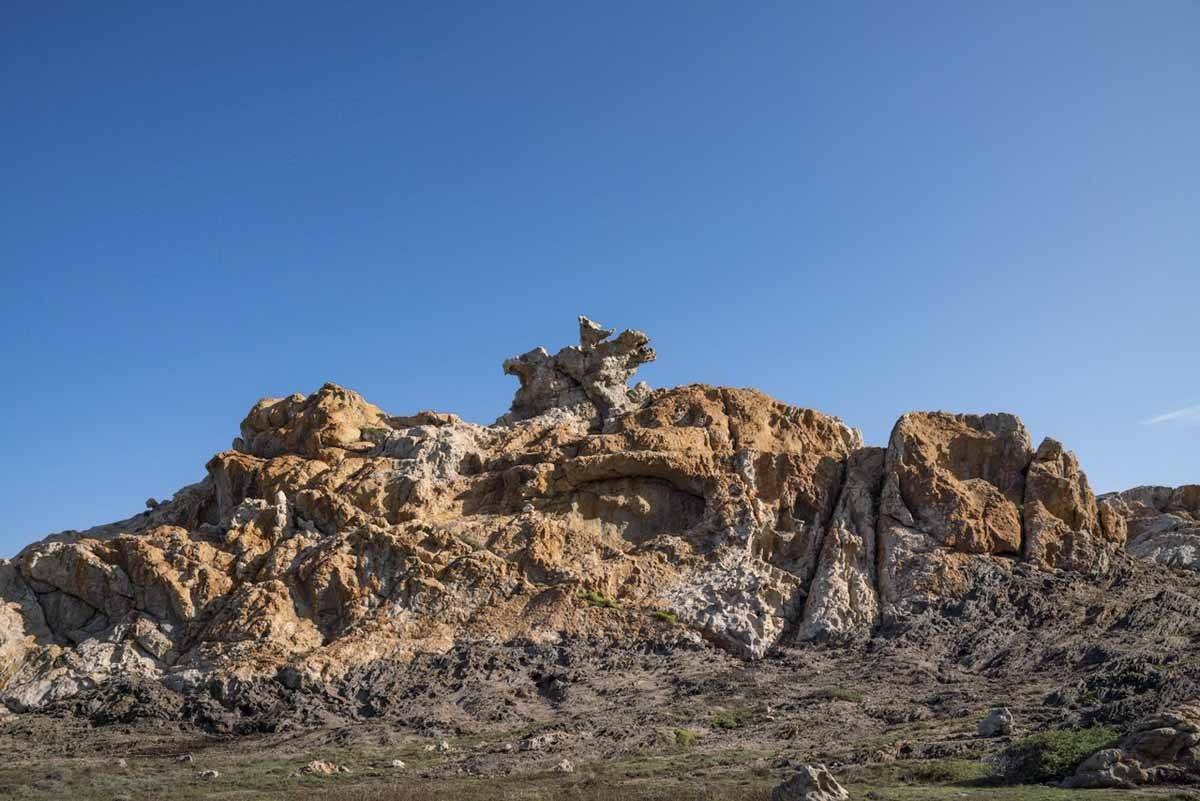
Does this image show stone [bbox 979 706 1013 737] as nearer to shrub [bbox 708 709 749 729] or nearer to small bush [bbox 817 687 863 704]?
small bush [bbox 817 687 863 704]

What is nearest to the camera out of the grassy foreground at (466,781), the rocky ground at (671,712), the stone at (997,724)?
the grassy foreground at (466,781)

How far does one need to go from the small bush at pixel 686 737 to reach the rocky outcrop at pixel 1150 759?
30.2 feet

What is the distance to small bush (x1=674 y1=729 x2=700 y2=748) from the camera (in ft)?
85.4

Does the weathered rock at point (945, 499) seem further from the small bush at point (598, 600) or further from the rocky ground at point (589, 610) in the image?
the small bush at point (598, 600)

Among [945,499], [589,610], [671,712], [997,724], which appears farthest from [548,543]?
[997,724]

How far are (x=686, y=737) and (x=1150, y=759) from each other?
1052cm

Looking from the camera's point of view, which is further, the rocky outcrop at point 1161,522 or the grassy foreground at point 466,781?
the rocky outcrop at point 1161,522

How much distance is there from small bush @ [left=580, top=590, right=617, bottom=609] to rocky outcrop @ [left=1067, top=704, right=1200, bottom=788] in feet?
55.0

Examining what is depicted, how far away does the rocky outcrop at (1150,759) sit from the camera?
18.6 m

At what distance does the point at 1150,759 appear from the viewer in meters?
19.1

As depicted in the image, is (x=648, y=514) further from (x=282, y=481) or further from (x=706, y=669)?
(x=282, y=481)

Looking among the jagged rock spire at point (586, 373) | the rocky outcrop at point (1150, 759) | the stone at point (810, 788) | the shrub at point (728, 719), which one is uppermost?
the jagged rock spire at point (586, 373)

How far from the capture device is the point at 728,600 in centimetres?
3462

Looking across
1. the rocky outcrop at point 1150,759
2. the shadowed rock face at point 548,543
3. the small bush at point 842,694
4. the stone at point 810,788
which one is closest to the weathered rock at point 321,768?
the shadowed rock face at point 548,543
